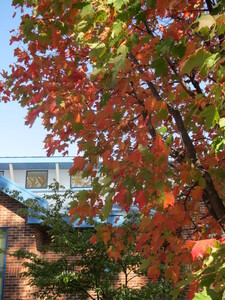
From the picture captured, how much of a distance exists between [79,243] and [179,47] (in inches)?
248

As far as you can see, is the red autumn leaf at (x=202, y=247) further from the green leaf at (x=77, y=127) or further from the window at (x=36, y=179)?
the window at (x=36, y=179)

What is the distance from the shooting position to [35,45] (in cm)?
558

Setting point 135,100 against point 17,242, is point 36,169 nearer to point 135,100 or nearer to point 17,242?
point 17,242

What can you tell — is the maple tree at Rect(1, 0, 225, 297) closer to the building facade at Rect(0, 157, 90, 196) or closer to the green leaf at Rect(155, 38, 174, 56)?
the green leaf at Rect(155, 38, 174, 56)

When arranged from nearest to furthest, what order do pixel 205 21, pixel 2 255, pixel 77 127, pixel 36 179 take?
pixel 205 21 → pixel 77 127 → pixel 2 255 → pixel 36 179

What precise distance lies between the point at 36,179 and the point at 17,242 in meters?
15.2

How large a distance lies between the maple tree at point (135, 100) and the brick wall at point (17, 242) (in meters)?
6.87

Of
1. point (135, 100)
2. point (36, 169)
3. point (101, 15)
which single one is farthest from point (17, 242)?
point (36, 169)

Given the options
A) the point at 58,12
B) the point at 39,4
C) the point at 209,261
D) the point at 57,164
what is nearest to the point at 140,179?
the point at 209,261

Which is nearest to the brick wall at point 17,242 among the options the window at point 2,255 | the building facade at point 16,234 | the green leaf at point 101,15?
the building facade at point 16,234

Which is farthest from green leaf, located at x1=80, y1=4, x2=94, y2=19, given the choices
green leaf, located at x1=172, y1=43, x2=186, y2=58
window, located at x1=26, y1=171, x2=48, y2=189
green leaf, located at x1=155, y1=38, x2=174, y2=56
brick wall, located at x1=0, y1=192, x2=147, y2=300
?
window, located at x1=26, y1=171, x2=48, y2=189

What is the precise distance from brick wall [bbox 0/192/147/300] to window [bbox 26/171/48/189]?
508 inches

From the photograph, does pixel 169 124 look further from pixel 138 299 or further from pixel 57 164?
pixel 57 164

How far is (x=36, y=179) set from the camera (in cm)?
2731
